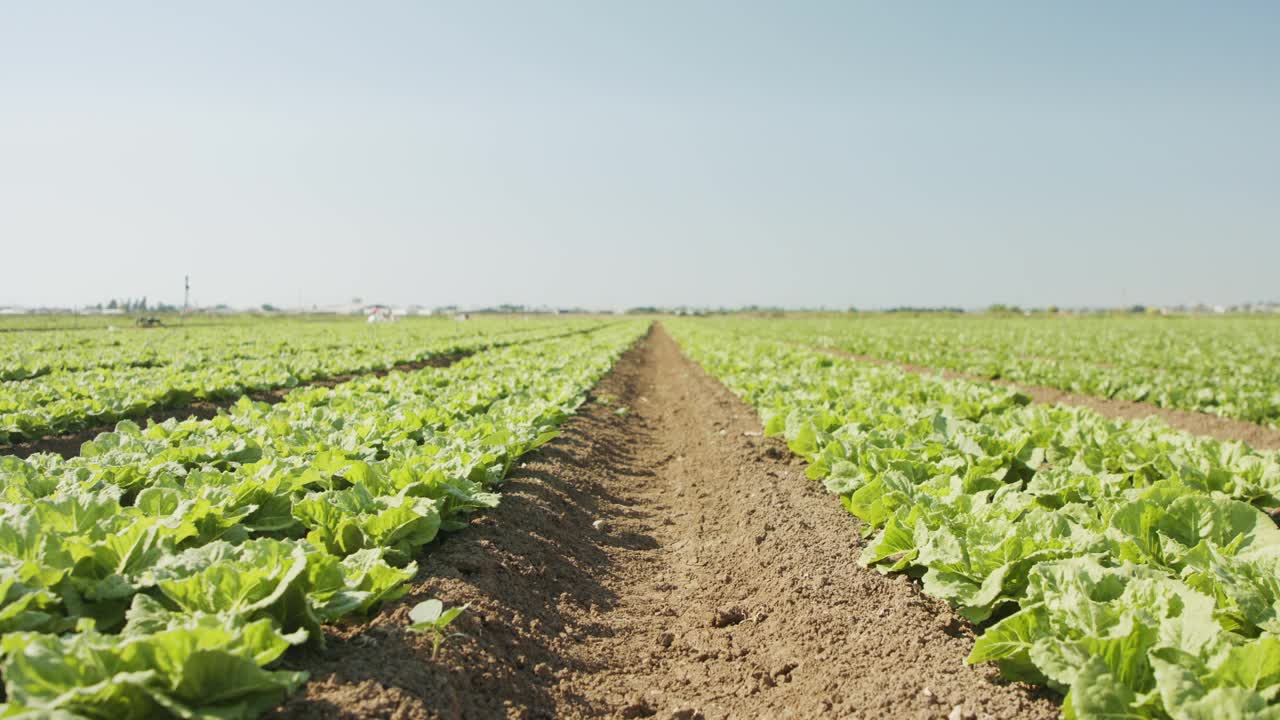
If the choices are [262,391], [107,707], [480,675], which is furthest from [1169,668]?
[262,391]

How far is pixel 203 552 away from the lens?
9.75 ft

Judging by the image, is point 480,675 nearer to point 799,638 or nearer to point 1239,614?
point 799,638

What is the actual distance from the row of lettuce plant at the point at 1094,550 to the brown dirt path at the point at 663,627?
280 mm

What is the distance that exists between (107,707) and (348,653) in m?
0.91

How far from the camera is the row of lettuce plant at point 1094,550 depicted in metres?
2.29

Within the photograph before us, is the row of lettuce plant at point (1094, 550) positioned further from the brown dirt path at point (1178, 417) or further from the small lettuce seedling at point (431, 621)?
the brown dirt path at point (1178, 417)

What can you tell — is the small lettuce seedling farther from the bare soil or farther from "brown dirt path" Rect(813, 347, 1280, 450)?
"brown dirt path" Rect(813, 347, 1280, 450)

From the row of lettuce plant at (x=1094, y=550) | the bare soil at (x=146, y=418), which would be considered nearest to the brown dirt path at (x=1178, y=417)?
the row of lettuce plant at (x=1094, y=550)

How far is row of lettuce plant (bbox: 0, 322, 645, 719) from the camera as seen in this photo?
2139 mm

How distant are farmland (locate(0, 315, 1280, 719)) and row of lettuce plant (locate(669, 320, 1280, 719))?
1 cm

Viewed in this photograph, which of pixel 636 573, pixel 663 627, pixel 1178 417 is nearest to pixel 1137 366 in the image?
pixel 1178 417

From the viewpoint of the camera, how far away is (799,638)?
12.8ft

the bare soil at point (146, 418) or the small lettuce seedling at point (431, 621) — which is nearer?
the small lettuce seedling at point (431, 621)

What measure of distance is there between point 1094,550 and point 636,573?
305 centimetres
